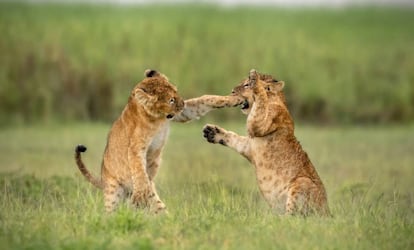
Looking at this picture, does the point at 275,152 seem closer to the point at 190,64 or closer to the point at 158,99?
the point at 158,99

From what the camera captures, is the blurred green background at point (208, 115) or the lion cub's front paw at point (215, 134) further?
the lion cub's front paw at point (215, 134)

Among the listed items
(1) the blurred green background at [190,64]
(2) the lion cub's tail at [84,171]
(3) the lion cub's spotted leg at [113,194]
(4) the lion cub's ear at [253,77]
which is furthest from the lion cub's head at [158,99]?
(1) the blurred green background at [190,64]

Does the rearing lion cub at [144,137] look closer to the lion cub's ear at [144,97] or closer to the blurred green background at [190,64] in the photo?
the lion cub's ear at [144,97]

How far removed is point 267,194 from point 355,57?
39.1ft

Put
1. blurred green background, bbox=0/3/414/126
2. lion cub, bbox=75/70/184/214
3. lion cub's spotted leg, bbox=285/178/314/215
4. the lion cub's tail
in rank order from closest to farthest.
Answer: lion cub, bbox=75/70/184/214 < lion cub's spotted leg, bbox=285/178/314/215 < the lion cub's tail < blurred green background, bbox=0/3/414/126

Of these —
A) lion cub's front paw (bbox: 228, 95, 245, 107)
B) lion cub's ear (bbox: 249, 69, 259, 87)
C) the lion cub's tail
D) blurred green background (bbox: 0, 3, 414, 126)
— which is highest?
blurred green background (bbox: 0, 3, 414, 126)

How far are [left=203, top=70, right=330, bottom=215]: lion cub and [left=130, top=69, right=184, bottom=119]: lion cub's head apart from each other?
0.55m

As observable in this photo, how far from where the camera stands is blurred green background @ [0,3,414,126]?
57.4ft

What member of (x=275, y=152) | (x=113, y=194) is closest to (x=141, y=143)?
(x=113, y=194)

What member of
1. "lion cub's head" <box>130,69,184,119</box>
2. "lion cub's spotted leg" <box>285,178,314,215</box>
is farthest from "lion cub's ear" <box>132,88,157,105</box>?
"lion cub's spotted leg" <box>285,178,314,215</box>

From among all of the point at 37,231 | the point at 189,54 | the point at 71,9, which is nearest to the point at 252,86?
the point at 37,231

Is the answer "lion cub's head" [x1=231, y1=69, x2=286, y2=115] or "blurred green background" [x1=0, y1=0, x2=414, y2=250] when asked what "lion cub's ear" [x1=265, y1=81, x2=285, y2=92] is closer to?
"lion cub's head" [x1=231, y1=69, x2=286, y2=115]

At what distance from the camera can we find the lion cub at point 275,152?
7.80m

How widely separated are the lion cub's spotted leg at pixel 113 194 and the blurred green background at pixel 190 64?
9.11m
